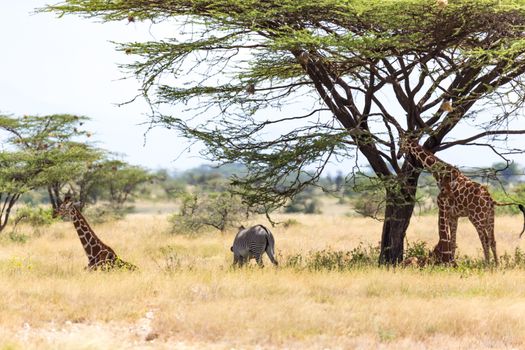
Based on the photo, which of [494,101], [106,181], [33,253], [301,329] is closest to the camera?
[301,329]

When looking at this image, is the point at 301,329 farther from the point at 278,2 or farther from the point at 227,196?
the point at 227,196

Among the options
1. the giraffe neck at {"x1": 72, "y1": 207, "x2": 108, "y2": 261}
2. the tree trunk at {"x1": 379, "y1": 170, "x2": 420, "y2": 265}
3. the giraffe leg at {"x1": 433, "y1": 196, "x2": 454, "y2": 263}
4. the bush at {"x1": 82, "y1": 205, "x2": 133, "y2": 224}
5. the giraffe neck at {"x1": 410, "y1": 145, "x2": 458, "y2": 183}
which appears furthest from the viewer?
the bush at {"x1": 82, "y1": 205, "x2": 133, "y2": 224}

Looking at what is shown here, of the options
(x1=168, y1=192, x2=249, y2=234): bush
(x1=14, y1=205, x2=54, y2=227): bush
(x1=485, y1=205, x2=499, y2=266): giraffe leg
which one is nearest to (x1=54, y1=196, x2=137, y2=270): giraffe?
(x1=485, y1=205, x2=499, y2=266): giraffe leg

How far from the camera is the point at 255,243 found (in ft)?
45.1

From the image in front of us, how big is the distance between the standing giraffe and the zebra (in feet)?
9.97

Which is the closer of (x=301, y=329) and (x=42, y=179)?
(x=301, y=329)

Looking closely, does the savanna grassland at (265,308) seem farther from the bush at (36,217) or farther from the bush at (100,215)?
the bush at (100,215)

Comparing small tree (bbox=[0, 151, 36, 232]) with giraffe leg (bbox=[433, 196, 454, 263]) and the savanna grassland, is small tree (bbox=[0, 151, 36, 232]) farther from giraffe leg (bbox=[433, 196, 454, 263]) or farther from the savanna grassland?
giraffe leg (bbox=[433, 196, 454, 263])

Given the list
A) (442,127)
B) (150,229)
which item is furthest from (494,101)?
(150,229)

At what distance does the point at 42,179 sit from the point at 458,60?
618 inches

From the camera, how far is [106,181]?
39000 mm

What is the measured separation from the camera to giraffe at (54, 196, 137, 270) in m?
12.9

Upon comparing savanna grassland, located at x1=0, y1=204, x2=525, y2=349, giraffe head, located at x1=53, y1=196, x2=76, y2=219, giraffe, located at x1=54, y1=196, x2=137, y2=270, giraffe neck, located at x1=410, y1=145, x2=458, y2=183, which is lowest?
savanna grassland, located at x1=0, y1=204, x2=525, y2=349

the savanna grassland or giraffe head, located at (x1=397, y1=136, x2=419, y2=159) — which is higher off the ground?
giraffe head, located at (x1=397, y1=136, x2=419, y2=159)
